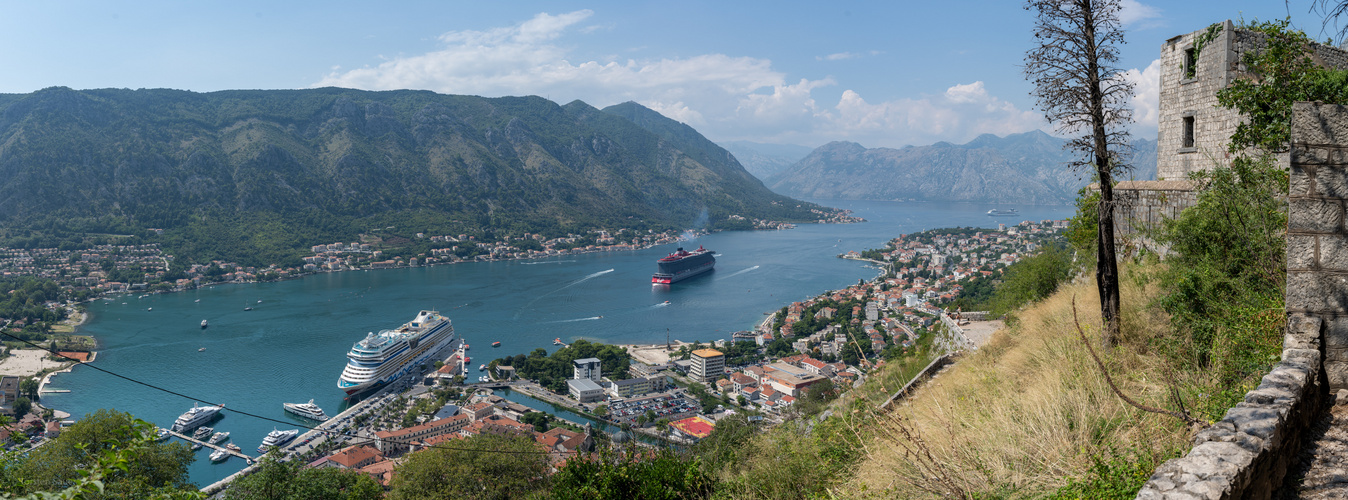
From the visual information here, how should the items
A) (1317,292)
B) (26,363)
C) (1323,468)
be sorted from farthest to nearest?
(26,363)
(1317,292)
(1323,468)

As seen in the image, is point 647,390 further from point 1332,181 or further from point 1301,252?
point 1332,181

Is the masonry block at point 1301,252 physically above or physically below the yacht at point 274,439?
above

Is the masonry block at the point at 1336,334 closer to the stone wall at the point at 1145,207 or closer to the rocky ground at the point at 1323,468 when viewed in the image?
the rocky ground at the point at 1323,468

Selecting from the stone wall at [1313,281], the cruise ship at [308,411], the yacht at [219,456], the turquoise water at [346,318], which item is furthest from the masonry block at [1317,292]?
the cruise ship at [308,411]

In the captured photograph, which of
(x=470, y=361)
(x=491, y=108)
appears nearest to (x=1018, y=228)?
(x=470, y=361)

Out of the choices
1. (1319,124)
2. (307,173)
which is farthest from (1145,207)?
(307,173)

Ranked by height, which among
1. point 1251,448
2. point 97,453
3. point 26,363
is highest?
point 1251,448

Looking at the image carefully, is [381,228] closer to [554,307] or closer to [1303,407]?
[554,307]
